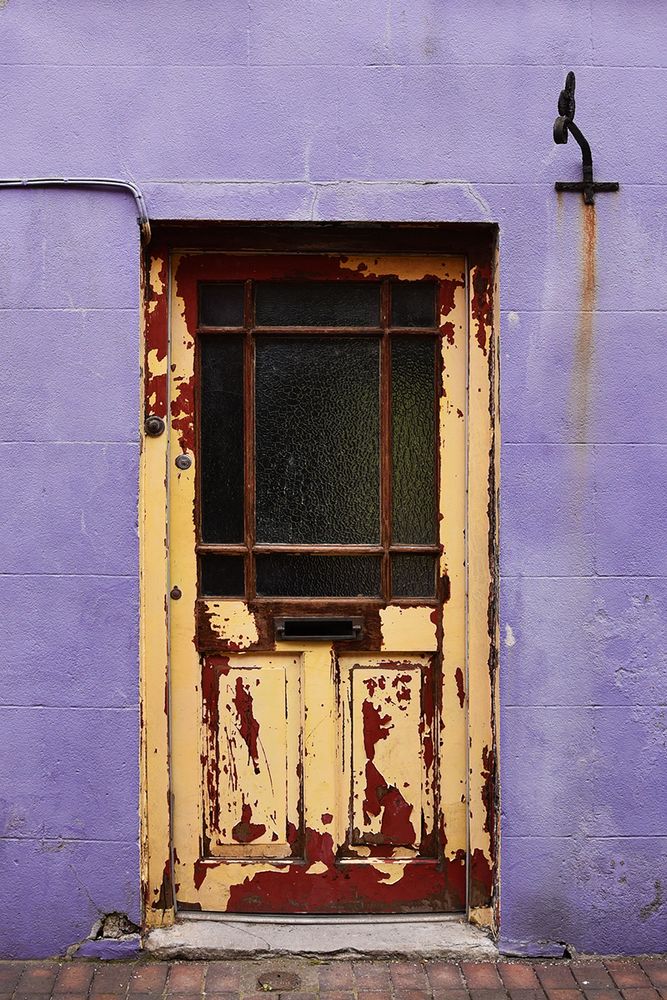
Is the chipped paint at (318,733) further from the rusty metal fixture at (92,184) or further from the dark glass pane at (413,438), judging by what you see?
the rusty metal fixture at (92,184)

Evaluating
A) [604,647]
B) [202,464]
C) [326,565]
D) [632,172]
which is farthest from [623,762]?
[632,172]

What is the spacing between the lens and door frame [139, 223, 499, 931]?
3.51 m

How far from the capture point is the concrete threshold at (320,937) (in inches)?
135

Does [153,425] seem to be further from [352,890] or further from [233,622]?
[352,890]

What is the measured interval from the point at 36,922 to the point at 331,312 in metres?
2.50

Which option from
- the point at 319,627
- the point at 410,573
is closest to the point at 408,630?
the point at 410,573

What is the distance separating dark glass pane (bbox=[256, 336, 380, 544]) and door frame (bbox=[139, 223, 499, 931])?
36 cm

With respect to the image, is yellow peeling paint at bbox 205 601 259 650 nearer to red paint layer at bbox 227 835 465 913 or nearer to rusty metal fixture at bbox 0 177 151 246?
red paint layer at bbox 227 835 465 913

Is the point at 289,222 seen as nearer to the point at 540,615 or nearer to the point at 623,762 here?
the point at 540,615

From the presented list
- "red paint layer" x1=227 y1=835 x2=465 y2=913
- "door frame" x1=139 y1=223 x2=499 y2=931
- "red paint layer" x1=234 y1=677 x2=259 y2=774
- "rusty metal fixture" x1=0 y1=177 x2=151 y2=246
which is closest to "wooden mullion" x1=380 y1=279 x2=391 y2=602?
"door frame" x1=139 y1=223 x2=499 y2=931

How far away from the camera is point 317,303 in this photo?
3590 mm

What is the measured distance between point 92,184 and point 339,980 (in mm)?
2948

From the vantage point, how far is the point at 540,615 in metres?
3.42

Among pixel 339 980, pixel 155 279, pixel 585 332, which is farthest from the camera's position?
pixel 155 279
